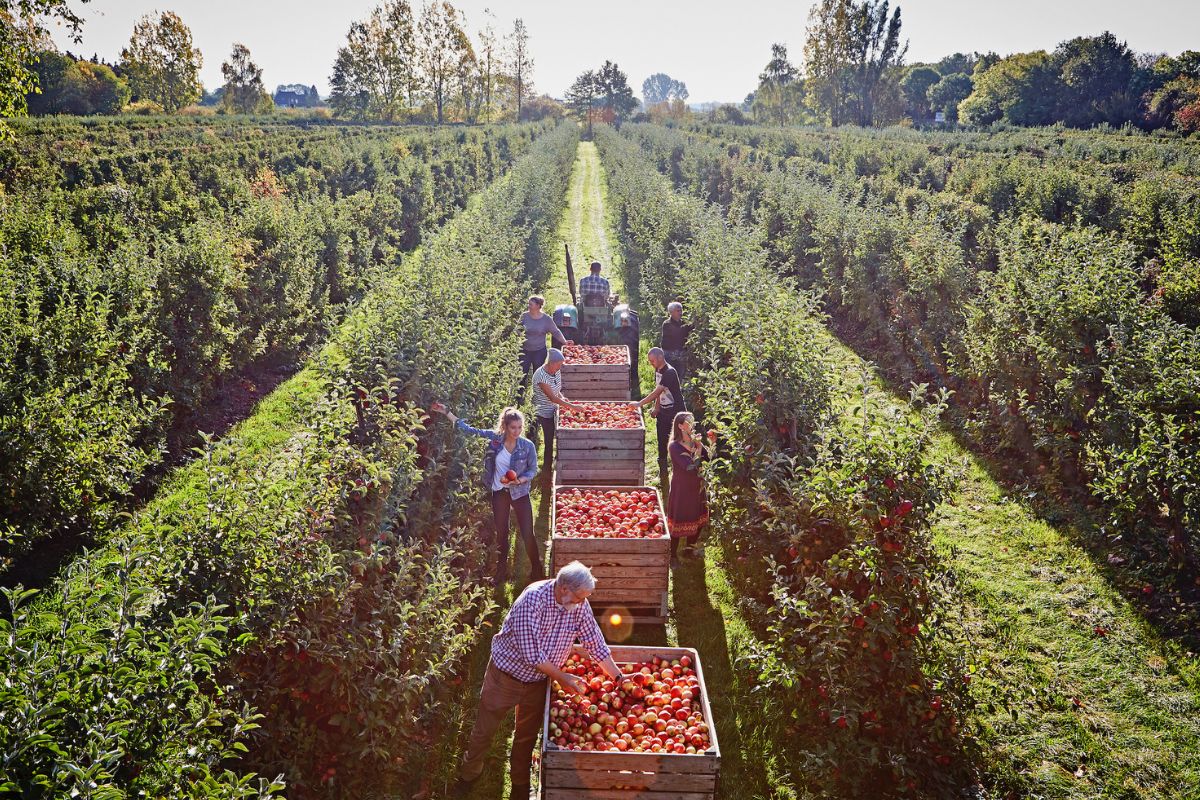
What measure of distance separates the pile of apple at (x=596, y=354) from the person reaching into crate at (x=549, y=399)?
5.22 ft

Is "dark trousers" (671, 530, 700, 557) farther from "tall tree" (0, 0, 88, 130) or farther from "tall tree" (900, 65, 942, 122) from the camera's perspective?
"tall tree" (900, 65, 942, 122)

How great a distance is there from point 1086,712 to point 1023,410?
17.8 ft

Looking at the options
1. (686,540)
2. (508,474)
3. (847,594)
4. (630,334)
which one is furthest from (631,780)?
(630,334)

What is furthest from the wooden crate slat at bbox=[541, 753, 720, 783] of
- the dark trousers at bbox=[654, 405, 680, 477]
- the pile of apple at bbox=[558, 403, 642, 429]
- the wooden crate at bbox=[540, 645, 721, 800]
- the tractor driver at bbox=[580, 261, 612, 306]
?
the tractor driver at bbox=[580, 261, 612, 306]

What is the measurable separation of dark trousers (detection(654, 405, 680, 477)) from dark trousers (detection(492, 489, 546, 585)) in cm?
266

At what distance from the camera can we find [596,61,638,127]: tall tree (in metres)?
114

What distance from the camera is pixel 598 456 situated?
10047 mm

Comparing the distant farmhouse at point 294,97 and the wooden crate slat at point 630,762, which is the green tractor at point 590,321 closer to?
the wooden crate slat at point 630,762

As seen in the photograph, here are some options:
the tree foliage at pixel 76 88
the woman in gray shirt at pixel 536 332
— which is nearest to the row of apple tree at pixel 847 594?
the woman in gray shirt at pixel 536 332

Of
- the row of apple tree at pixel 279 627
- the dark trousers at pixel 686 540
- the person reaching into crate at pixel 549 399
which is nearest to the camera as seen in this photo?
the row of apple tree at pixel 279 627

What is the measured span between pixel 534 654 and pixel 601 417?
547 centimetres

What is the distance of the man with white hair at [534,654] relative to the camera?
5.41 meters

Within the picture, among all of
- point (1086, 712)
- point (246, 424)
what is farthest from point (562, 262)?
point (1086, 712)

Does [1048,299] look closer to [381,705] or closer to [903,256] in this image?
[903,256]
